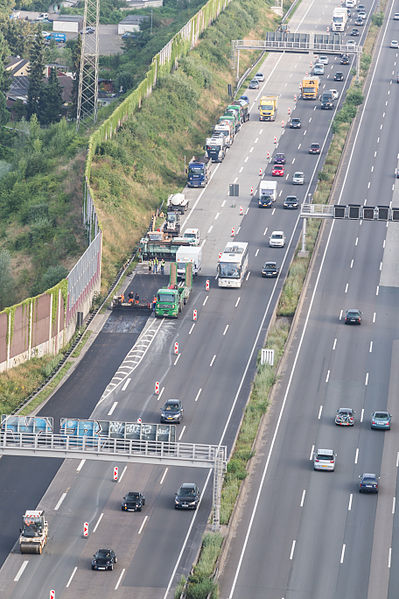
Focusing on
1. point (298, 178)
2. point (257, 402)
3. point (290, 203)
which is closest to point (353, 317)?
point (257, 402)

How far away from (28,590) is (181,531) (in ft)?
37.8

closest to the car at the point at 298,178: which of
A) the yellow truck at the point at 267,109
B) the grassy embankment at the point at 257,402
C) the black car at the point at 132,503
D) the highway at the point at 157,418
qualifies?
the highway at the point at 157,418

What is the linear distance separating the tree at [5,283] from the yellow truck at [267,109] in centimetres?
5790

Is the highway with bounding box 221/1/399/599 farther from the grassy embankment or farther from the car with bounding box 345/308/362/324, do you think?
the grassy embankment

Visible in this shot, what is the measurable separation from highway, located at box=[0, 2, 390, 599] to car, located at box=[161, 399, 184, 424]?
979mm

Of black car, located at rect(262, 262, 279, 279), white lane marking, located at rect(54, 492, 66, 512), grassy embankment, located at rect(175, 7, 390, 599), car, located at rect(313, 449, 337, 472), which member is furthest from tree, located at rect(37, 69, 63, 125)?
white lane marking, located at rect(54, 492, 66, 512)

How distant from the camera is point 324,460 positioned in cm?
9850

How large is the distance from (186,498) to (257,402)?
17670mm

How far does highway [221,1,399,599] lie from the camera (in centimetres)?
8494

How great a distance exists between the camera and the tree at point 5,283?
130 metres

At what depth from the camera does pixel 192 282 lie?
13350 cm

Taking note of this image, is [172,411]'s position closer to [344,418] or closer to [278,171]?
[344,418]

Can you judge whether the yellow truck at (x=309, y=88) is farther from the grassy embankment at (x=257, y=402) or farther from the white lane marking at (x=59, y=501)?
the white lane marking at (x=59, y=501)

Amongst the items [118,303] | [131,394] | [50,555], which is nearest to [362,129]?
[118,303]
